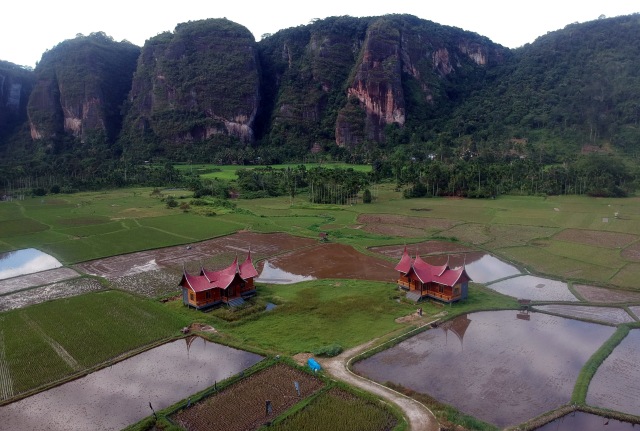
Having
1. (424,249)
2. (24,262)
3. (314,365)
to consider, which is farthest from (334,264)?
(24,262)

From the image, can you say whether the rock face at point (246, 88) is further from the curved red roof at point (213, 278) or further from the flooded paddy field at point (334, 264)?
the curved red roof at point (213, 278)

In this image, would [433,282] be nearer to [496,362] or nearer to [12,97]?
[496,362]

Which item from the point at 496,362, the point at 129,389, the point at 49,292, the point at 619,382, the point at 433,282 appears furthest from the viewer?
the point at 49,292

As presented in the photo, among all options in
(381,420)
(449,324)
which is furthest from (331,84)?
(381,420)

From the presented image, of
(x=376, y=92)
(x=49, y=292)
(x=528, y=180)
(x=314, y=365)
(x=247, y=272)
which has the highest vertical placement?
(x=376, y=92)

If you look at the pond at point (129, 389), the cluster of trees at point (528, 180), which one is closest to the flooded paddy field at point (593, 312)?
the pond at point (129, 389)

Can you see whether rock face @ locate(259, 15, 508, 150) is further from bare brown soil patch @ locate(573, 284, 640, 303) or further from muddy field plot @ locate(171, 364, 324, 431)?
muddy field plot @ locate(171, 364, 324, 431)

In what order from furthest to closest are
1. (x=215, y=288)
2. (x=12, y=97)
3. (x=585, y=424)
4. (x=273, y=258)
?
(x=12, y=97) < (x=273, y=258) < (x=215, y=288) < (x=585, y=424)

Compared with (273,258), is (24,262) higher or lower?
higher
